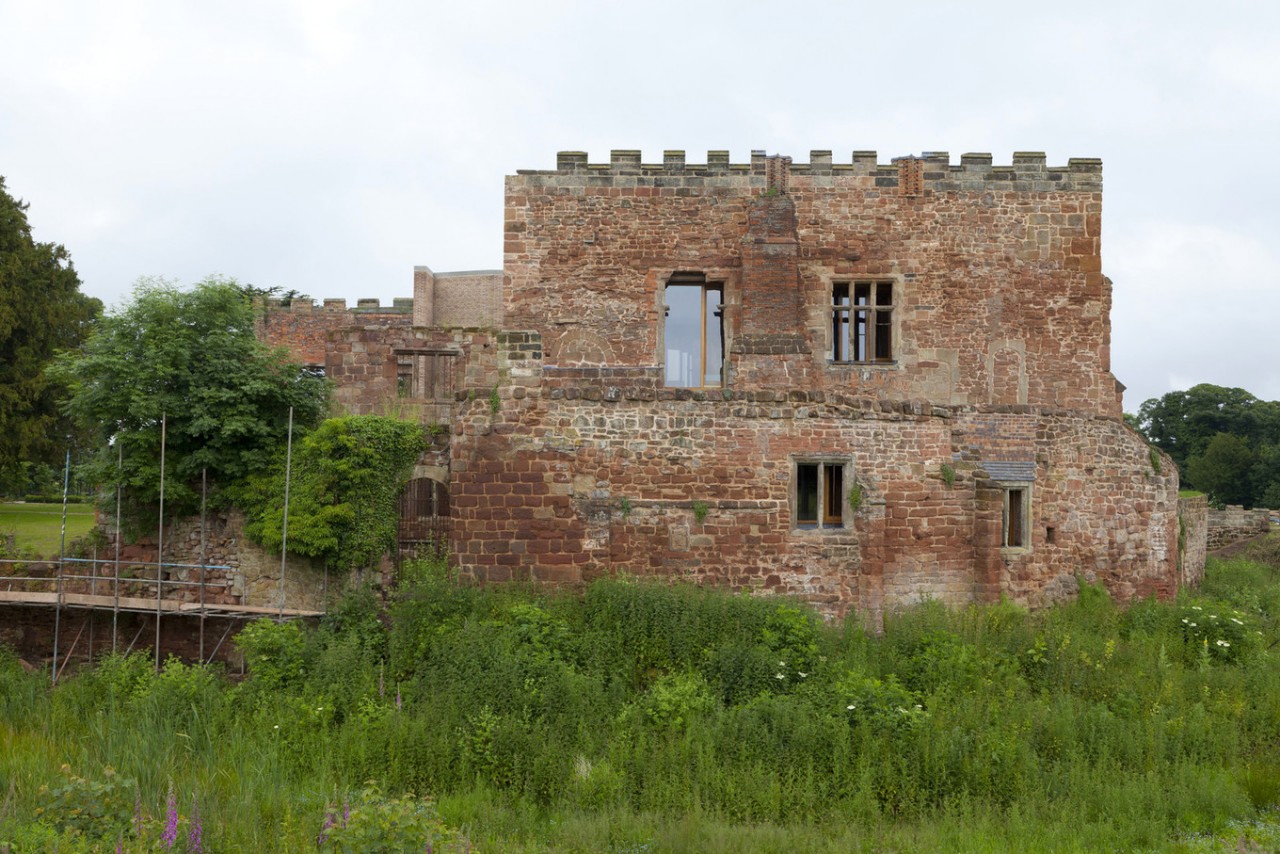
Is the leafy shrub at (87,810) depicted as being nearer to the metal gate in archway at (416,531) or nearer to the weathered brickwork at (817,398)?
the metal gate in archway at (416,531)

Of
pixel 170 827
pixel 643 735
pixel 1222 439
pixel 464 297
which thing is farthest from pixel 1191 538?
pixel 1222 439

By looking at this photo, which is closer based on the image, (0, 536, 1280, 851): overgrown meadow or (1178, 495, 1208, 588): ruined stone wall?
(0, 536, 1280, 851): overgrown meadow

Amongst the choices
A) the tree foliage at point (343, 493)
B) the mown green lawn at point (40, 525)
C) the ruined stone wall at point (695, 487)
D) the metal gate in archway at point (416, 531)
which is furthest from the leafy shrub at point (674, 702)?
the mown green lawn at point (40, 525)

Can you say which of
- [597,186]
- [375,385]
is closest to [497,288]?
[597,186]

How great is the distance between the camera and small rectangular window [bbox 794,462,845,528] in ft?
36.5

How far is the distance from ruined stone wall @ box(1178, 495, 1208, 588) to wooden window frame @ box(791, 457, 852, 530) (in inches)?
320

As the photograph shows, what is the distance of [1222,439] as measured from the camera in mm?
44594

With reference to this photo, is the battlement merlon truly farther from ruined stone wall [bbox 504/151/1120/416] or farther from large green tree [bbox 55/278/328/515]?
large green tree [bbox 55/278/328/515]

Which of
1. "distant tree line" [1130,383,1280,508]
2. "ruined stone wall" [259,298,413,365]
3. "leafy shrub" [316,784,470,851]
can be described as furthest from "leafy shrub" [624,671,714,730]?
"distant tree line" [1130,383,1280,508]

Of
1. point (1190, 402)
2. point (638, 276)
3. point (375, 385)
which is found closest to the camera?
point (375, 385)

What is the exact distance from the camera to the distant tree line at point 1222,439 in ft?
141

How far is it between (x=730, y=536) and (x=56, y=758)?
8129 millimetres

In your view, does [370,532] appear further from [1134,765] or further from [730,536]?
[1134,765]

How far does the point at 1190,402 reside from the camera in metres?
51.6
